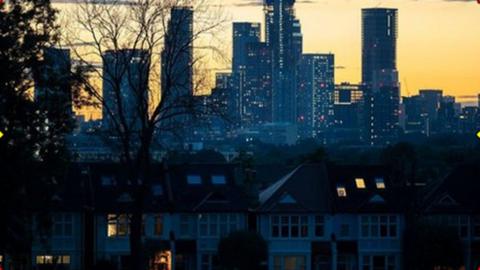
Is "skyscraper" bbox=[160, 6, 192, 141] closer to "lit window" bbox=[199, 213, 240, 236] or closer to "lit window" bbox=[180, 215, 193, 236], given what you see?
"lit window" bbox=[180, 215, 193, 236]

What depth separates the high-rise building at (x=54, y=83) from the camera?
1614 inches

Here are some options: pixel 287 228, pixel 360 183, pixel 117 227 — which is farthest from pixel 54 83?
pixel 360 183

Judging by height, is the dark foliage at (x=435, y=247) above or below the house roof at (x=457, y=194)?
below

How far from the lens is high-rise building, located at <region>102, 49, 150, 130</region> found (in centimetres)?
4078

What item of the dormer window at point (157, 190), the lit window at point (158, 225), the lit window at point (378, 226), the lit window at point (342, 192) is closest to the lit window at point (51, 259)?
the lit window at point (158, 225)

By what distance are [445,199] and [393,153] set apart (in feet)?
111

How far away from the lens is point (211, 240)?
61281 mm

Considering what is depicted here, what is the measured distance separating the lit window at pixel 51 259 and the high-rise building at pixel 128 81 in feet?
55.9

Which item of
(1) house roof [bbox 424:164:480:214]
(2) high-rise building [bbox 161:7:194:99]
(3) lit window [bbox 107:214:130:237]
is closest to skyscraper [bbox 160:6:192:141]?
(2) high-rise building [bbox 161:7:194:99]

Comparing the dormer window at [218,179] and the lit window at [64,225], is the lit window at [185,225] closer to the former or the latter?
the dormer window at [218,179]

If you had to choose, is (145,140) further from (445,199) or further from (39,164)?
(445,199)

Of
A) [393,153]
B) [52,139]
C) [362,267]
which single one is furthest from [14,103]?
[393,153]

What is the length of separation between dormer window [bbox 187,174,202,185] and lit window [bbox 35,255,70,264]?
230 inches

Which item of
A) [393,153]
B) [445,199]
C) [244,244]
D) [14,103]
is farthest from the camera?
[393,153]
